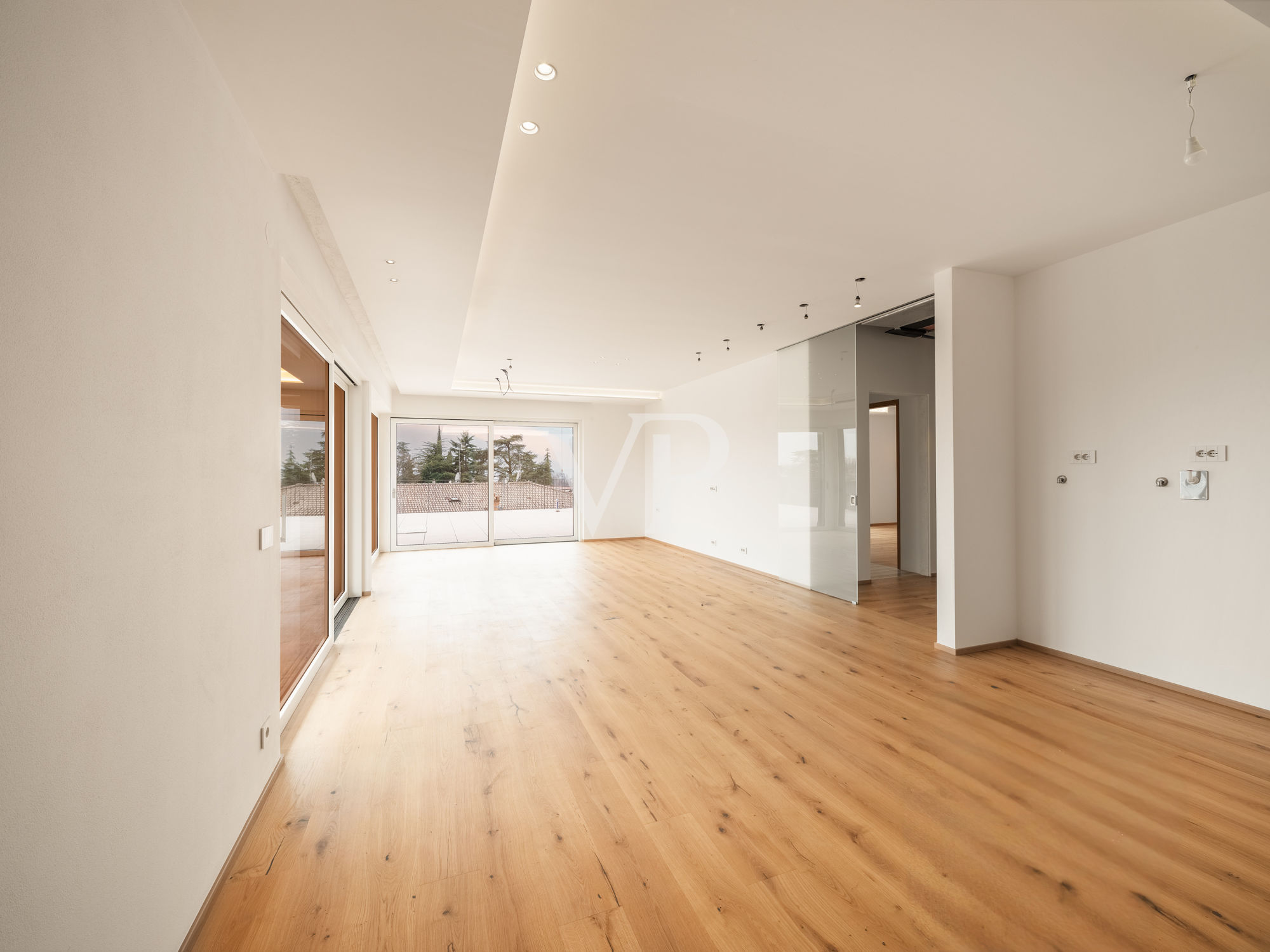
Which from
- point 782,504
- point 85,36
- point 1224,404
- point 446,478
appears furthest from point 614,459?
point 85,36

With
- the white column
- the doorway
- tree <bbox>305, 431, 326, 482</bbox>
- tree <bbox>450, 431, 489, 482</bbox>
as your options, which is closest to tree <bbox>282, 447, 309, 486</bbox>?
tree <bbox>305, 431, 326, 482</bbox>

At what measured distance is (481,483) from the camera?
942cm

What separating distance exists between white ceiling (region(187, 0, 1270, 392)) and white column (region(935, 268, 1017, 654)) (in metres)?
0.34

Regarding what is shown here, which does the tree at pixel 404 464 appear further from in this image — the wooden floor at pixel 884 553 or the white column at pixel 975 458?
the white column at pixel 975 458

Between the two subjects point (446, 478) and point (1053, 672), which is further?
point (446, 478)

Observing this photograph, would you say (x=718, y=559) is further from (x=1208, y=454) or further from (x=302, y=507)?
(x=302, y=507)

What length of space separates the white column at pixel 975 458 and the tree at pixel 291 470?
4304 mm

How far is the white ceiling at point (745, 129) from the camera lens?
5.49ft

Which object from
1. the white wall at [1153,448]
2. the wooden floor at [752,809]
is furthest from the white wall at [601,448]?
the white wall at [1153,448]

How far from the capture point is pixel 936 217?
302 centimetres

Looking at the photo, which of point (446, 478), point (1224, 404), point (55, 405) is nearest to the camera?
point (55, 405)

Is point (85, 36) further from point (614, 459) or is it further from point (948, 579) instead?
point (614, 459)

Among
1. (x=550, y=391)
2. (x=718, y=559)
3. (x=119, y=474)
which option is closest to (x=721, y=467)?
(x=718, y=559)

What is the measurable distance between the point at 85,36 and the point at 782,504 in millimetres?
6211
